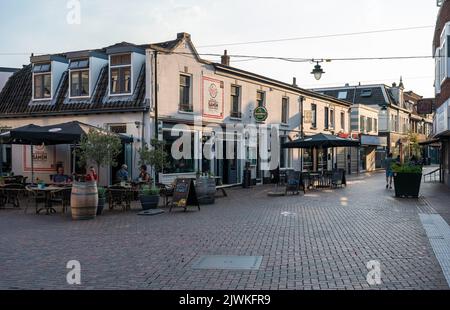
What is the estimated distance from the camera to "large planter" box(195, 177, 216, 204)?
15.6m

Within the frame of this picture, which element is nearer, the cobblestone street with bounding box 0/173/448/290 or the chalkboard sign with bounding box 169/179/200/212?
the cobblestone street with bounding box 0/173/448/290

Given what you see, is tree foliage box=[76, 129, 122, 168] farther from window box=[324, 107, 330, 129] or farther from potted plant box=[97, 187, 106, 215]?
window box=[324, 107, 330, 129]

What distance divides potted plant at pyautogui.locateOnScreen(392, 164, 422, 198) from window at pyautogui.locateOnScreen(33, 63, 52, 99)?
14.8 meters

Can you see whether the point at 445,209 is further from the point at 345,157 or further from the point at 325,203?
the point at 345,157

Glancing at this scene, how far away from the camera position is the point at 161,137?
19188 millimetres

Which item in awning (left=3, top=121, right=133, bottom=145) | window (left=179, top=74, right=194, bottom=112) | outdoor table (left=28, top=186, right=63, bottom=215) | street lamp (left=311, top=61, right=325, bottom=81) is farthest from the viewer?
window (left=179, top=74, right=194, bottom=112)

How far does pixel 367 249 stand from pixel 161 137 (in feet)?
40.0

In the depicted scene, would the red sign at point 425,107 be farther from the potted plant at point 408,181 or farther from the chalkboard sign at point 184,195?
the chalkboard sign at point 184,195

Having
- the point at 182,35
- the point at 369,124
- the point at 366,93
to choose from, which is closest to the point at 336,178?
the point at 182,35

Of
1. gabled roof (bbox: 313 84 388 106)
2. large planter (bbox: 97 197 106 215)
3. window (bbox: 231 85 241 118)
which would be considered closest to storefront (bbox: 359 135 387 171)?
gabled roof (bbox: 313 84 388 106)

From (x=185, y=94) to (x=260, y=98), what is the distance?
22.3 feet

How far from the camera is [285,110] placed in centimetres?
2919
